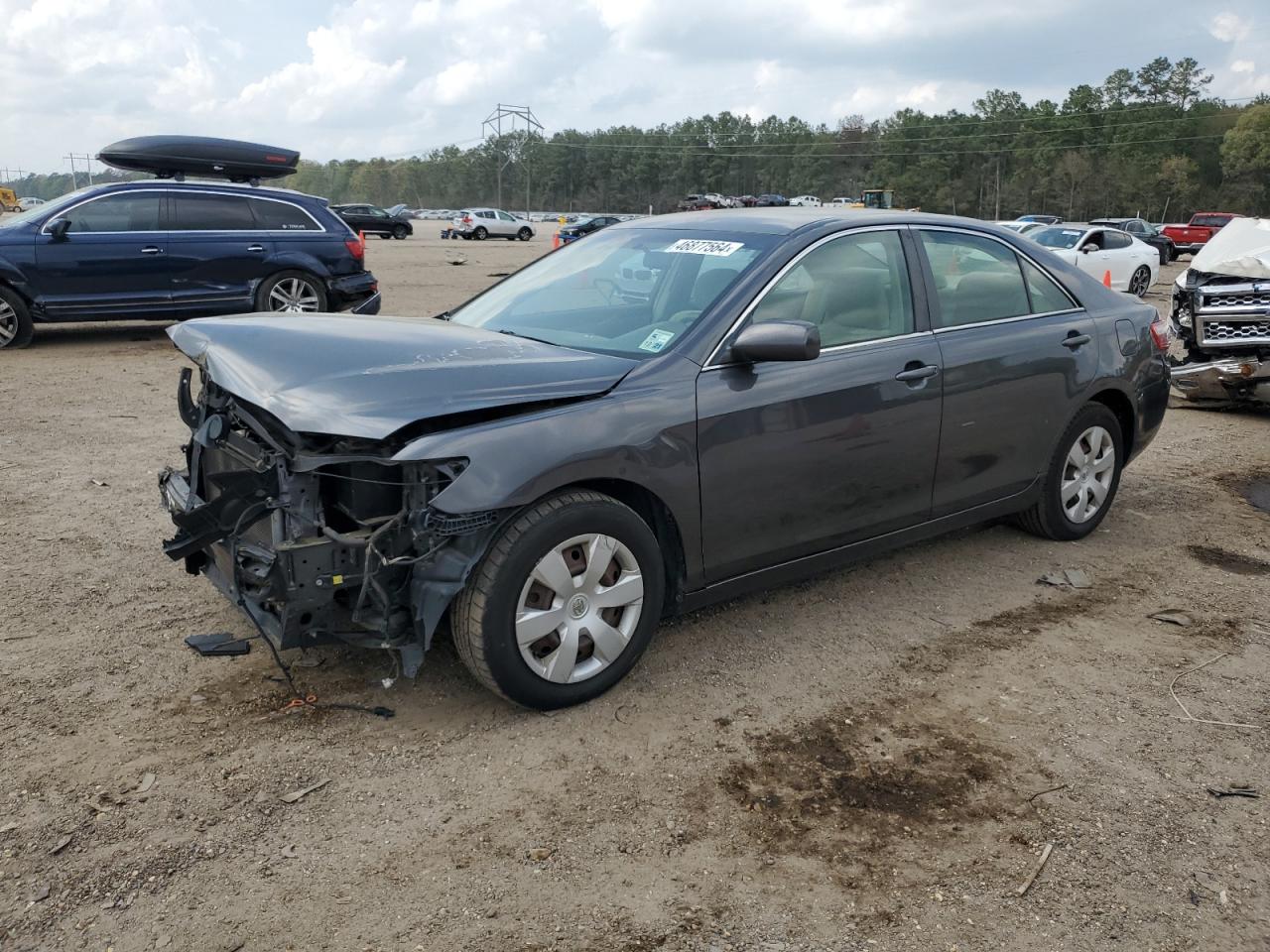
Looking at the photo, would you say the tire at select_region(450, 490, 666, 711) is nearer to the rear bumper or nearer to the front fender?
the front fender

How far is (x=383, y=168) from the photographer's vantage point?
159 meters

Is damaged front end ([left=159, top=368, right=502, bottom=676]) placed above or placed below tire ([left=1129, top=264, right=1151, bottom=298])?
above

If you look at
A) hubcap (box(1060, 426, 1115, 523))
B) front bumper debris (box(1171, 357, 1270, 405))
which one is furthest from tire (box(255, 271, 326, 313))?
front bumper debris (box(1171, 357, 1270, 405))

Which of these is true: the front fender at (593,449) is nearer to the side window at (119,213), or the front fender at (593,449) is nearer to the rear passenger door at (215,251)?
the rear passenger door at (215,251)

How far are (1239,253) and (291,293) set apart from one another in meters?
9.82

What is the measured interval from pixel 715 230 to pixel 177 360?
812cm

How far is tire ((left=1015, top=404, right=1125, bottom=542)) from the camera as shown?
5.36m

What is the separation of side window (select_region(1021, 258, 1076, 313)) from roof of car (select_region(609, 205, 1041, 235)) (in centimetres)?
39

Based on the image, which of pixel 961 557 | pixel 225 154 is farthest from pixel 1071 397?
pixel 225 154

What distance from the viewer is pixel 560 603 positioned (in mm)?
3512

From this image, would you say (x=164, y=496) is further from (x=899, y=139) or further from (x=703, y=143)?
(x=703, y=143)

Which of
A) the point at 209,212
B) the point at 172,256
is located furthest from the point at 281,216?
the point at 172,256

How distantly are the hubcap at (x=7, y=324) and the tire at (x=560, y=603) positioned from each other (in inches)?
388

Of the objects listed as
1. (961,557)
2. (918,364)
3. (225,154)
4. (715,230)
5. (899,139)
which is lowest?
(961,557)
